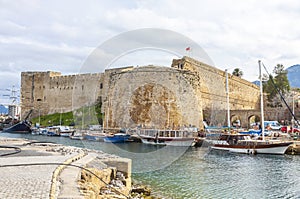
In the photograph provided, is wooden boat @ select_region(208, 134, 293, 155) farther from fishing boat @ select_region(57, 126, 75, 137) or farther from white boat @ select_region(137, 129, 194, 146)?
fishing boat @ select_region(57, 126, 75, 137)

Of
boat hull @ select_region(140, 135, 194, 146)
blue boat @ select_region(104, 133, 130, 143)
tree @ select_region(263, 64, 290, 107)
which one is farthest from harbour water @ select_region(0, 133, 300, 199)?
tree @ select_region(263, 64, 290, 107)

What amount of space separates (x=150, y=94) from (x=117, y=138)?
398cm

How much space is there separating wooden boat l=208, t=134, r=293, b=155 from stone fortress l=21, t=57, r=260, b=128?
460cm

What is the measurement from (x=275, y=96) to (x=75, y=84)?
2528cm

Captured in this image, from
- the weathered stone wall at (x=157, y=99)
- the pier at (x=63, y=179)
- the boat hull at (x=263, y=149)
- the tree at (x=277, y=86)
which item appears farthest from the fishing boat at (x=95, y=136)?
the tree at (x=277, y=86)

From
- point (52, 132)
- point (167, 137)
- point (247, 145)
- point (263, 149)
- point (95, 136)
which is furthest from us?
point (52, 132)

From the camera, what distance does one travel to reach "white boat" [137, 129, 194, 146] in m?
21.8

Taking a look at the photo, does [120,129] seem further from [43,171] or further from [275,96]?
[275,96]

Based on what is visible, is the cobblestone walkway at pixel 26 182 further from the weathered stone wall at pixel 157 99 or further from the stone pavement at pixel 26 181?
the weathered stone wall at pixel 157 99

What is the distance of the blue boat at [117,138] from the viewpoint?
918 inches

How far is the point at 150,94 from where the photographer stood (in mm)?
24609

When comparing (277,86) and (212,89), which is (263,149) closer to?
(212,89)

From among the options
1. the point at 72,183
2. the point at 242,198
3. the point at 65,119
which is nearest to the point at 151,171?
the point at 242,198

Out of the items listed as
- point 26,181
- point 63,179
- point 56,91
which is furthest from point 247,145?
point 56,91
